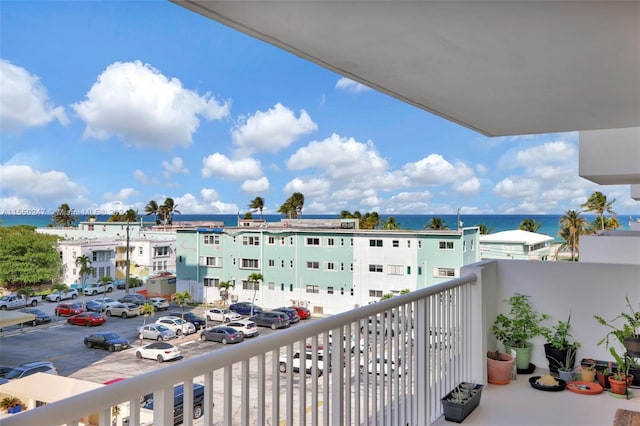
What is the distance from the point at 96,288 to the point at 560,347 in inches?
434

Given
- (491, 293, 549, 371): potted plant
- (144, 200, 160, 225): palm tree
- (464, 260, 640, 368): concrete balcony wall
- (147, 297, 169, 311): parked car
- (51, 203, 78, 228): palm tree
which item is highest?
(144, 200, 160, 225): palm tree

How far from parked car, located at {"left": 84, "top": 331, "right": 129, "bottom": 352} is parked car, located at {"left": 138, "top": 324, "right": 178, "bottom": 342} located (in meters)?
0.38

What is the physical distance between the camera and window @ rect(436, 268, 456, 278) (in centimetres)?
1998

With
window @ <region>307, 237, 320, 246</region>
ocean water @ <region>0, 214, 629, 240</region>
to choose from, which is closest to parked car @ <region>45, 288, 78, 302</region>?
window @ <region>307, 237, 320, 246</region>

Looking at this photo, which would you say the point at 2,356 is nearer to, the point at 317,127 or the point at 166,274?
the point at 166,274

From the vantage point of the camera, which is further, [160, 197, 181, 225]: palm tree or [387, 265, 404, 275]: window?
[387, 265, 404, 275]: window

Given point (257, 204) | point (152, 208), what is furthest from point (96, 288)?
point (257, 204)

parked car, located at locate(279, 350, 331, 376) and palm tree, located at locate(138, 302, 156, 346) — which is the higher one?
parked car, located at locate(279, 350, 331, 376)

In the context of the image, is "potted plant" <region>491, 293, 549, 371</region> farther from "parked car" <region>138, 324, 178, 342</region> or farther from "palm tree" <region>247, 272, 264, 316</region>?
"palm tree" <region>247, 272, 264, 316</region>

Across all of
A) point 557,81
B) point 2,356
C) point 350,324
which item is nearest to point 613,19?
point 557,81

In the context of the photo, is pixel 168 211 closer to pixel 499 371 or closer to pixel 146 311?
pixel 146 311

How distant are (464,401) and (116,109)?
785 inches

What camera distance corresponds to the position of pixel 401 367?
2225 mm

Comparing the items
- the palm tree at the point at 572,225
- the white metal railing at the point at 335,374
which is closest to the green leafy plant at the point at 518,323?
the white metal railing at the point at 335,374
